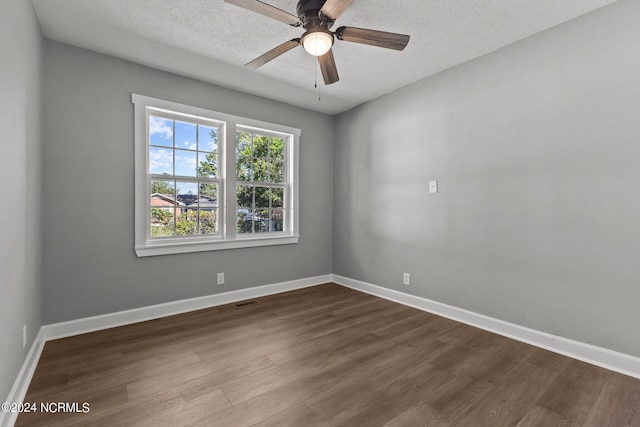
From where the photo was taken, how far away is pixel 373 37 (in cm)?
200

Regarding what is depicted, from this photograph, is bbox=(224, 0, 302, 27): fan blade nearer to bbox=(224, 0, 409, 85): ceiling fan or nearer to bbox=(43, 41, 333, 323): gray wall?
bbox=(224, 0, 409, 85): ceiling fan

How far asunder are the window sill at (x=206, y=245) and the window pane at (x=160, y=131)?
109 cm

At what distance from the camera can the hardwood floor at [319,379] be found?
1.61 meters

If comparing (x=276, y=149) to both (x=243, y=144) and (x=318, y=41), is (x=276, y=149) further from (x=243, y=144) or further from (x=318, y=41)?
(x=318, y=41)

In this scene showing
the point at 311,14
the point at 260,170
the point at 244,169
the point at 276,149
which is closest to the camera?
the point at 311,14

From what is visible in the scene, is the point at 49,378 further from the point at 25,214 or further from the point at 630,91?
the point at 630,91

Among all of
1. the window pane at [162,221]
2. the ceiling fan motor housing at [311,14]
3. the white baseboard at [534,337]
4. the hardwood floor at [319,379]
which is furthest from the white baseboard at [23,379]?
the white baseboard at [534,337]

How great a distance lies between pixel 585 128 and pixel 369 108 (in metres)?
2.36

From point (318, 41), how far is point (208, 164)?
205cm

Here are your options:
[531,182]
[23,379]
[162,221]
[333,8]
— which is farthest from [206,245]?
[531,182]

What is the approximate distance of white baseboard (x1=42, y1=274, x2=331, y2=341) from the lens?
2.58 m

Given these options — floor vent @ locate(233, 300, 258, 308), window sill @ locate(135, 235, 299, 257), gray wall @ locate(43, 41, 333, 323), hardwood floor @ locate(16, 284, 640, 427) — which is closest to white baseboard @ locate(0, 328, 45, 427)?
hardwood floor @ locate(16, 284, 640, 427)

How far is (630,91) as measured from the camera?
2.04 meters

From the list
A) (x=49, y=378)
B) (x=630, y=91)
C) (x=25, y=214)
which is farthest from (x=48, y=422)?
(x=630, y=91)
